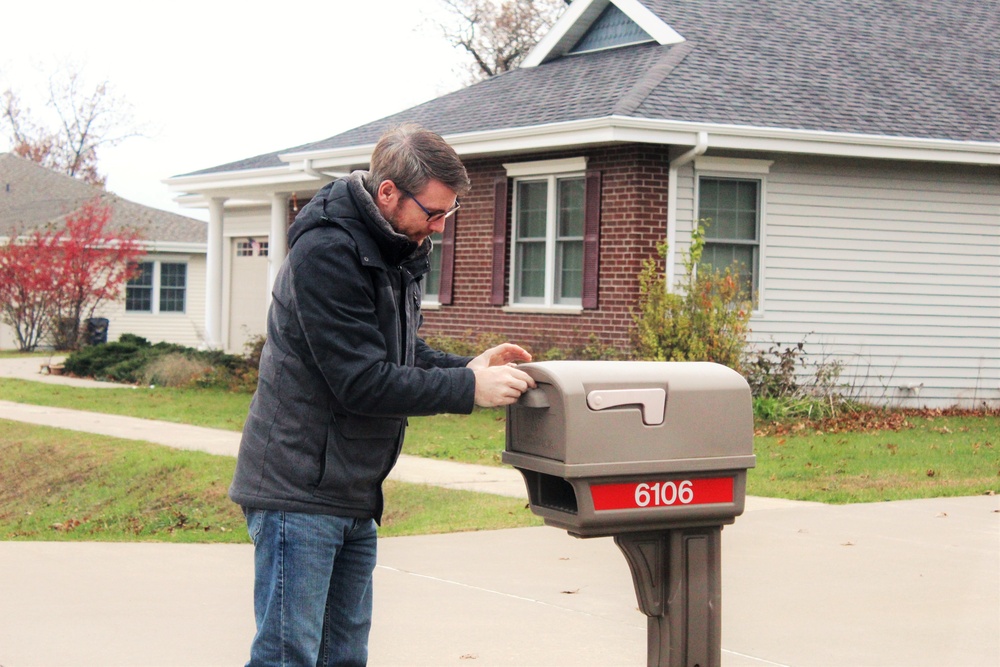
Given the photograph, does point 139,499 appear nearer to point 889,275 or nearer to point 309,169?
point 309,169

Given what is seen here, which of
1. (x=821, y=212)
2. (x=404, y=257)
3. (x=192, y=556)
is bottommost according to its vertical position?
(x=192, y=556)

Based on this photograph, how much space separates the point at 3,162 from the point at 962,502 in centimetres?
3544

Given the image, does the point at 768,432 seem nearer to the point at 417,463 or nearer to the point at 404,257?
the point at 417,463

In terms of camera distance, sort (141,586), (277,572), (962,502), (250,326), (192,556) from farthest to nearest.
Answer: (250,326)
(962,502)
(192,556)
(141,586)
(277,572)

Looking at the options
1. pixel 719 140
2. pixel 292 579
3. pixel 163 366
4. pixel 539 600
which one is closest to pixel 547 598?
pixel 539 600

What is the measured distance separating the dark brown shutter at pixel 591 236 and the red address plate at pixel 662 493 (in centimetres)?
1164

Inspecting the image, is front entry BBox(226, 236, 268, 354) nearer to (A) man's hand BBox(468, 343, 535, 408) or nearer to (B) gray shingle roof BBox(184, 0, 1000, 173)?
(B) gray shingle roof BBox(184, 0, 1000, 173)

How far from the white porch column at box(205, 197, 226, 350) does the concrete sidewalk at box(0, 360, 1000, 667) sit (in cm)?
1465

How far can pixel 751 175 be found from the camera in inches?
588

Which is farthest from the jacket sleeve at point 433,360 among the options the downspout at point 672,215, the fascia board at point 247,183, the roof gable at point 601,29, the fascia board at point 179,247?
the fascia board at point 179,247

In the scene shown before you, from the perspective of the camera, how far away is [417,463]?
10.7 m

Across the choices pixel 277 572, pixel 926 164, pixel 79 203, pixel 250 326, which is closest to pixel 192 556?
pixel 277 572

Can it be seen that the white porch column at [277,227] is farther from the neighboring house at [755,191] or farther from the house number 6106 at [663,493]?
the house number 6106 at [663,493]

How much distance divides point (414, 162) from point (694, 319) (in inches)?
416
